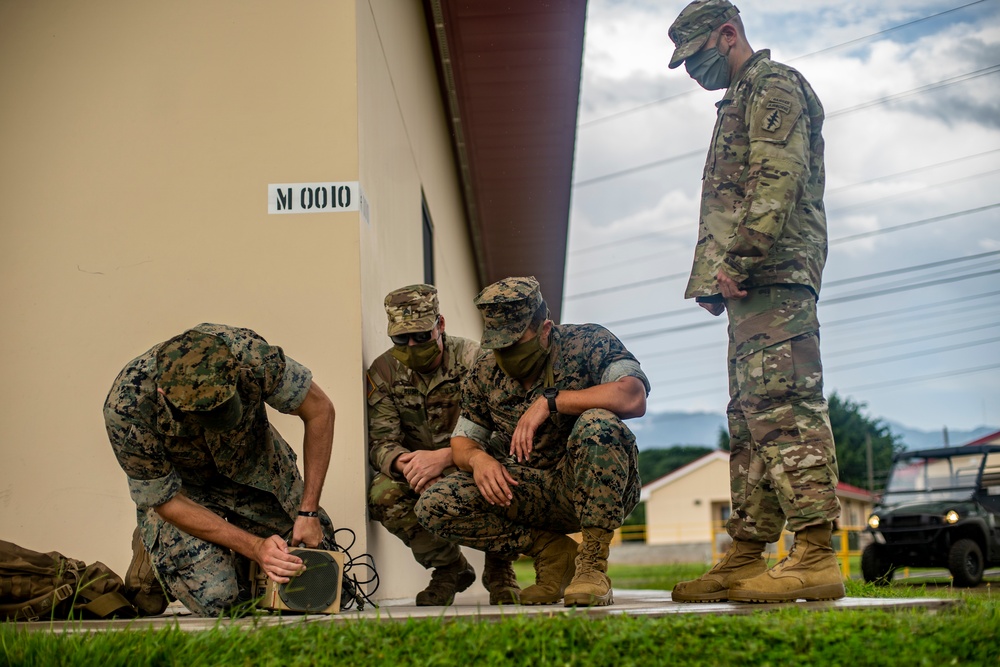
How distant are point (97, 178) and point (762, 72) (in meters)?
3.18

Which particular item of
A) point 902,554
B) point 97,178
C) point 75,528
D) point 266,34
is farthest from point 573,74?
point 902,554

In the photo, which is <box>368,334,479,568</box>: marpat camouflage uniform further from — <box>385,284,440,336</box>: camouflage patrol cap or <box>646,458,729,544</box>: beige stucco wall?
<box>646,458,729,544</box>: beige stucco wall

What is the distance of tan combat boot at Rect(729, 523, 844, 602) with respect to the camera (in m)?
3.12

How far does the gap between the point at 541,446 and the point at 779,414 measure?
1030mm

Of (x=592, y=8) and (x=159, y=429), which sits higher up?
(x=592, y=8)

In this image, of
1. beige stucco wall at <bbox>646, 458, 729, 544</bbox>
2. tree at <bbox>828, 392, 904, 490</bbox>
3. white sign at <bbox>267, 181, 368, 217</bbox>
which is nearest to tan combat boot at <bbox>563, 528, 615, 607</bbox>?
white sign at <bbox>267, 181, 368, 217</bbox>

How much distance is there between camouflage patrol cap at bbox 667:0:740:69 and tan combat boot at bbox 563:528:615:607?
5.72ft

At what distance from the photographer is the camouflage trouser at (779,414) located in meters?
3.12

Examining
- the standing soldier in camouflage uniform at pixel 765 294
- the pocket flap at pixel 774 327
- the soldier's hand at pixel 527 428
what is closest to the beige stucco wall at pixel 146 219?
the soldier's hand at pixel 527 428

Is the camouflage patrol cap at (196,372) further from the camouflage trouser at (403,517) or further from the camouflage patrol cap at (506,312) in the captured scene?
the camouflage trouser at (403,517)

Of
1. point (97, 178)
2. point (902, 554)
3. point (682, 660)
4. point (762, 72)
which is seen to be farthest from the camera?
point (902, 554)

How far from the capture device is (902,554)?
→ 1033cm

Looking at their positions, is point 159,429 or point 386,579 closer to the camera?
point 159,429

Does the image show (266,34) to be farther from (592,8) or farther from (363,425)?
(592,8)
